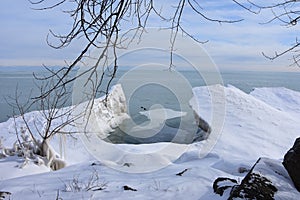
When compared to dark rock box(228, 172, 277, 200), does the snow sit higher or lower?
lower

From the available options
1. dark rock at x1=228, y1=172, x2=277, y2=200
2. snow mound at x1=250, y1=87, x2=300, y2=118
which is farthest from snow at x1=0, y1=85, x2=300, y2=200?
dark rock at x1=228, y1=172, x2=277, y2=200

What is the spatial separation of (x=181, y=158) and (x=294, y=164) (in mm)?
7242

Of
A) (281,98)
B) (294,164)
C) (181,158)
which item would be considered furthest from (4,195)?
(281,98)

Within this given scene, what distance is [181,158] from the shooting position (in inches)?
405

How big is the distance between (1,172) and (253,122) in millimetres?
14329

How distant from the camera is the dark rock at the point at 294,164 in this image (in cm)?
307

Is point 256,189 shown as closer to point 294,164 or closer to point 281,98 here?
point 294,164

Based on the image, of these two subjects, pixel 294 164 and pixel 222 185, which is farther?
pixel 222 185

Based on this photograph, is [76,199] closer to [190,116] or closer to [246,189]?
[246,189]

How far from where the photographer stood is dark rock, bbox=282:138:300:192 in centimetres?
307

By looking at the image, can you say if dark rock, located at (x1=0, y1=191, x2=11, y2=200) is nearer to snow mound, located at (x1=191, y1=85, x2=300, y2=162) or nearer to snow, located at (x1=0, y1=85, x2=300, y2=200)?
snow, located at (x1=0, y1=85, x2=300, y2=200)

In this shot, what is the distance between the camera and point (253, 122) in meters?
17.7

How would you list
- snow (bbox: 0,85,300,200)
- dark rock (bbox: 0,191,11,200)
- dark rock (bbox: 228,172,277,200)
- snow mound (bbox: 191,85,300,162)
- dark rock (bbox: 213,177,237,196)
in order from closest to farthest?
dark rock (bbox: 228,172,277,200)
dark rock (bbox: 213,177,237,196)
dark rock (bbox: 0,191,11,200)
snow (bbox: 0,85,300,200)
snow mound (bbox: 191,85,300,162)

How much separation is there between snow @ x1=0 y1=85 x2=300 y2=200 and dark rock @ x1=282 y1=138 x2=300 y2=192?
63 mm
